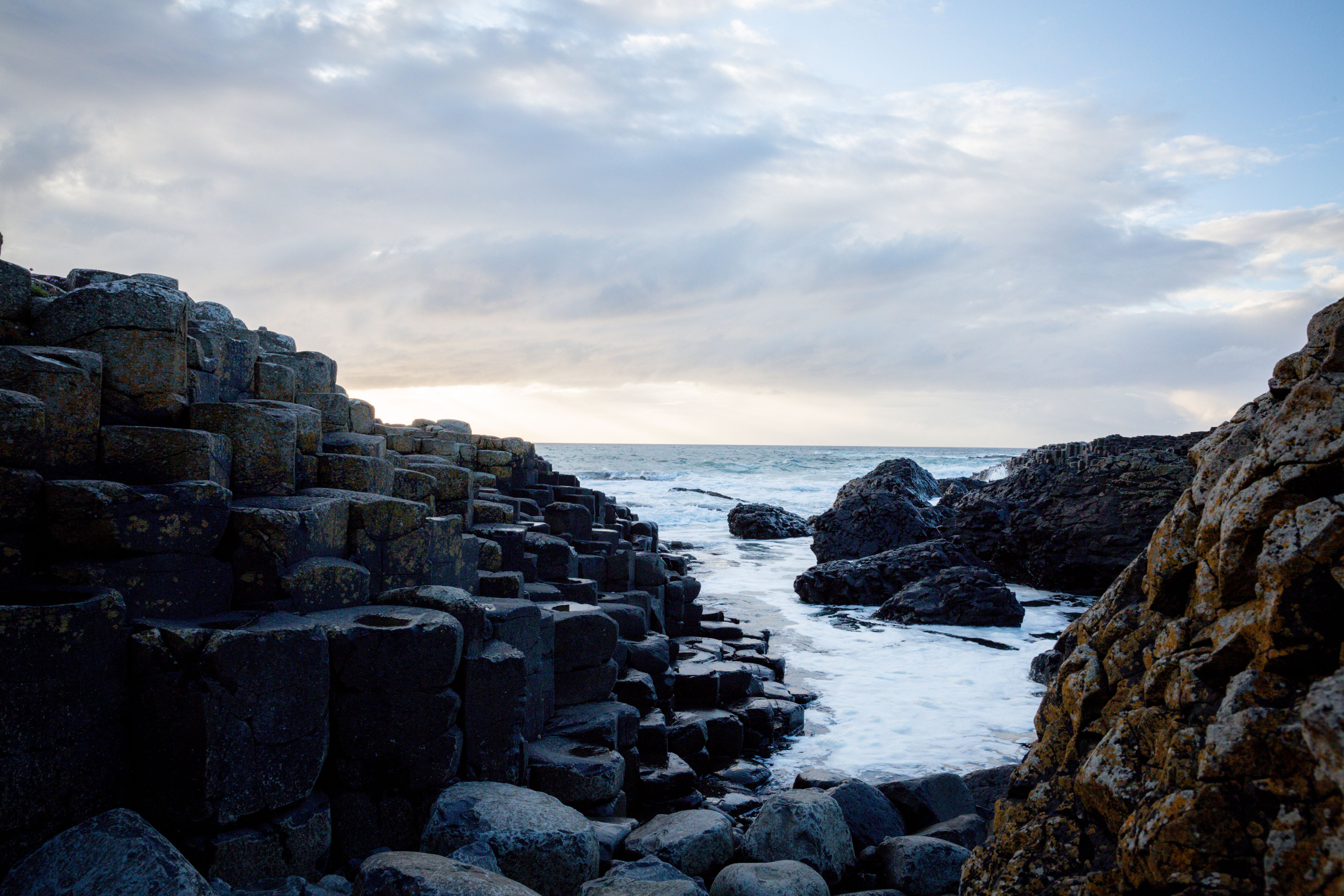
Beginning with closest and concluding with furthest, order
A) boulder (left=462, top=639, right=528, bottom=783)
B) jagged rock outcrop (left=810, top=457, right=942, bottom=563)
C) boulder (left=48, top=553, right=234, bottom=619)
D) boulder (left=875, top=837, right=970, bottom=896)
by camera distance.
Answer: boulder (left=48, top=553, right=234, bottom=619) → boulder (left=875, top=837, right=970, bottom=896) → boulder (left=462, top=639, right=528, bottom=783) → jagged rock outcrop (left=810, top=457, right=942, bottom=563)

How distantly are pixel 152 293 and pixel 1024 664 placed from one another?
30.7 ft

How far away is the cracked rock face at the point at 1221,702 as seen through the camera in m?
1.71

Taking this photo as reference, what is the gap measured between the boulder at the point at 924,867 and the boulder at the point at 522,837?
1646 millimetres

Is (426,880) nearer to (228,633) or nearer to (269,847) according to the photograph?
(269,847)

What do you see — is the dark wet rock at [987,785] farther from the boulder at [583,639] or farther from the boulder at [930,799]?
the boulder at [583,639]

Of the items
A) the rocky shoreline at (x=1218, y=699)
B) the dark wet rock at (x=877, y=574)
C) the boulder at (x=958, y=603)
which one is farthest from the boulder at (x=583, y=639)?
the dark wet rock at (x=877, y=574)

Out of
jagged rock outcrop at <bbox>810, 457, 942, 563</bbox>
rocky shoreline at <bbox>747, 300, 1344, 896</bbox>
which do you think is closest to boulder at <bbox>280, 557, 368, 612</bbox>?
rocky shoreline at <bbox>747, 300, 1344, 896</bbox>

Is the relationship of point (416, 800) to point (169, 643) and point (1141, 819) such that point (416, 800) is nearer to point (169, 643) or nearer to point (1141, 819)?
point (169, 643)

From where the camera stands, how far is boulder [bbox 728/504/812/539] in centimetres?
2341

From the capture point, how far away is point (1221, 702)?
78.5 inches

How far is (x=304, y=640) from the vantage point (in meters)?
3.82

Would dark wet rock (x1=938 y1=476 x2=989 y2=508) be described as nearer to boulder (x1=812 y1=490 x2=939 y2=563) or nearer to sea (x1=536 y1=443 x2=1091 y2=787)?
boulder (x1=812 y1=490 x2=939 y2=563)

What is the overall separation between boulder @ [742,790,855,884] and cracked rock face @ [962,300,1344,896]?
196 centimetres

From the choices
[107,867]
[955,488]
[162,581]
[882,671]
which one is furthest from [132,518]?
[955,488]
